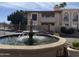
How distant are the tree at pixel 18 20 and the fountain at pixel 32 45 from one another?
0.14m

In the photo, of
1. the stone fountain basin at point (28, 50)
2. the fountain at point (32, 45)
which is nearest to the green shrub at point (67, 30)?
the fountain at point (32, 45)

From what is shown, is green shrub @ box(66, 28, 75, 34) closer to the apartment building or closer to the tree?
the apartment building

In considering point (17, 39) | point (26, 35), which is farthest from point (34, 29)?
point (17, 39)

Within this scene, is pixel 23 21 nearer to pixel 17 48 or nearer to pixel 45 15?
pixel 45 15

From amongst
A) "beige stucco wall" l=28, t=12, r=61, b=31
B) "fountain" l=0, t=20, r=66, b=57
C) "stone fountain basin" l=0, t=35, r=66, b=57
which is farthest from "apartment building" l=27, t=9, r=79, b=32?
"stone fountain basin" l=0, t=35, r=66, b=57

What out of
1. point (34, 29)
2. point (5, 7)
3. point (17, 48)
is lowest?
point (17, 48)

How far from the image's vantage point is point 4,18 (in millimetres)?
3088

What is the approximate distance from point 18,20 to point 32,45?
0.63 meters

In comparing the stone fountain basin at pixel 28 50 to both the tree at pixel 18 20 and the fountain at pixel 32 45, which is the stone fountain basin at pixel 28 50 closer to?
the fountain at pixel 32 45

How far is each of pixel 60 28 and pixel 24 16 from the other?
2.17ft

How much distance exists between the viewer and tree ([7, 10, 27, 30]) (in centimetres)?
308

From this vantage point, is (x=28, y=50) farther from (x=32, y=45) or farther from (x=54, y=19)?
(x=54, y=19)

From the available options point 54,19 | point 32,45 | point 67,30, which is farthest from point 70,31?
point 32,45

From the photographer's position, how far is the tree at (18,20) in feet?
10.1
